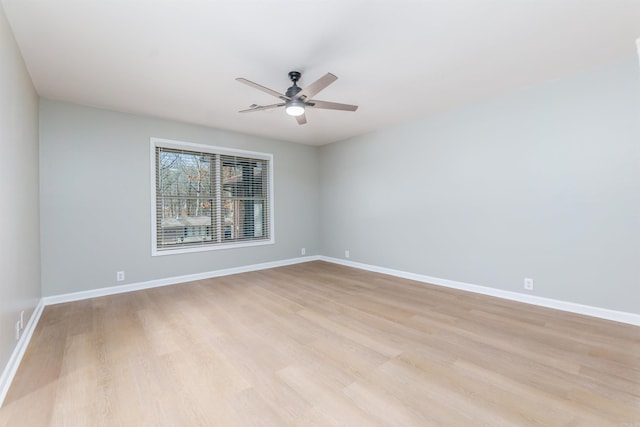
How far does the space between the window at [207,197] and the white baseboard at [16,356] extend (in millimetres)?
1563

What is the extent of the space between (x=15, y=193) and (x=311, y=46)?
275 cm

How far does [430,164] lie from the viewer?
13.8 ft

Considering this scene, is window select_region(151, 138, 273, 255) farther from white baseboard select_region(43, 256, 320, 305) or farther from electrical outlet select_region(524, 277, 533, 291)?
electrical outlet select_region(524, 277, 533, 291)

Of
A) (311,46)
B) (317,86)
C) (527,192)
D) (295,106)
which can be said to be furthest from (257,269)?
(527,192)

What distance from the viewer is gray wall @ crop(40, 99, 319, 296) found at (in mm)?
3426

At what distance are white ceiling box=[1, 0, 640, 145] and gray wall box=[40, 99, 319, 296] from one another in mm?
392

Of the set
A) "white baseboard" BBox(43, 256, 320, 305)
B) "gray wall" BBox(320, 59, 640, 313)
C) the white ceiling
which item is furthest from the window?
"gray wall" BBox(320, 59, 640, 313)

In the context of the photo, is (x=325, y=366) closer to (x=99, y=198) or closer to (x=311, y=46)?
(x=311, y=46)

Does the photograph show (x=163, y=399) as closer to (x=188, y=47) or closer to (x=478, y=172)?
(x=188, y=47)

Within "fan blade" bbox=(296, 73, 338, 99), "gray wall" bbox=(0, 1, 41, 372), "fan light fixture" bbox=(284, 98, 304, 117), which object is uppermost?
"fan blade" bbox=(296, 73, 338, 99)

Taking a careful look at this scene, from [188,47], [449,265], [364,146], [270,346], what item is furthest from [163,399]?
[364,146]

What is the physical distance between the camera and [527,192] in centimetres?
326

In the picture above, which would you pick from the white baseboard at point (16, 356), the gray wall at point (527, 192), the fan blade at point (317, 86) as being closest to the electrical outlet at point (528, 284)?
the gray wall at point (527, 192)

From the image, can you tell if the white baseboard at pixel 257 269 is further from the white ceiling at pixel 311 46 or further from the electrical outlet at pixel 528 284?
the white ceiling at pixel 311 46
